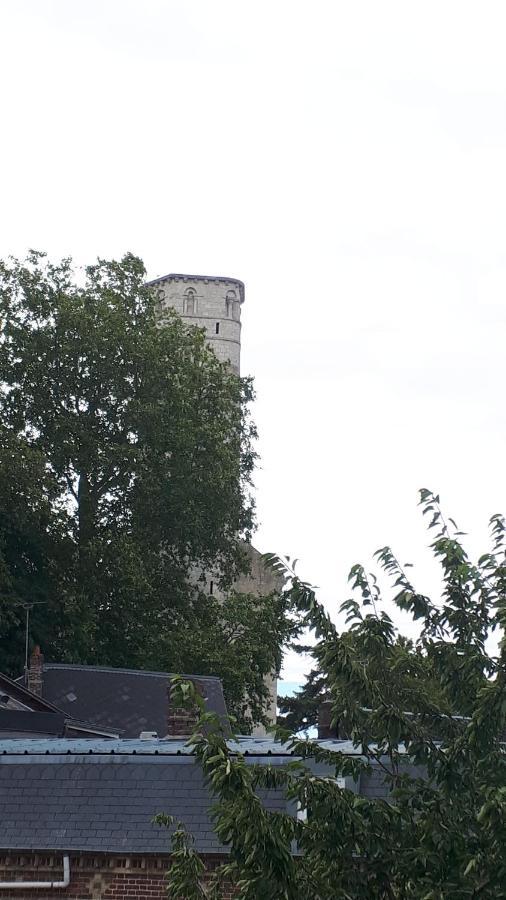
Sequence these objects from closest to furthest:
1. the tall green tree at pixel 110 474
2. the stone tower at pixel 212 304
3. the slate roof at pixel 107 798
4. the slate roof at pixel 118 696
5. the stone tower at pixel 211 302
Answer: the slate roof at pixel 107 798
the slate roof at pixel 118 696
the tall green tree at pixel 110 474
the stone tower at pixel 212 304
the stone tower at pixel 211 302

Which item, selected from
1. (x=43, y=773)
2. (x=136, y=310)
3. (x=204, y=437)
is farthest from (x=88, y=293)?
(x=43, y=773)

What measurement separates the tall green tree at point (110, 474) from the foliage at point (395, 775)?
34.6 m

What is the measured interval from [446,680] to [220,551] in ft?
136

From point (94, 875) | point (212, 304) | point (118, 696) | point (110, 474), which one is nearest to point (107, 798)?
point (94, 875)

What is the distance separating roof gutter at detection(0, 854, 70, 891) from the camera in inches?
676

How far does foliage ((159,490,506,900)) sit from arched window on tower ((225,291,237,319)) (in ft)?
260

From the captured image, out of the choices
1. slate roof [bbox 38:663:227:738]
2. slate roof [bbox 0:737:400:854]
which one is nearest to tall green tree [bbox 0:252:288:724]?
slate roof [bbox 38:663:227:738]

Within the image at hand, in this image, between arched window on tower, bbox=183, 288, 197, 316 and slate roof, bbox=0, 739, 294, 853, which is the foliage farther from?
arched window on tower, bbox=183, 288, 197, 316

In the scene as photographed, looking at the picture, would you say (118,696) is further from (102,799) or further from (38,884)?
(38,884)

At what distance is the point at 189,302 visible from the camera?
9225cm

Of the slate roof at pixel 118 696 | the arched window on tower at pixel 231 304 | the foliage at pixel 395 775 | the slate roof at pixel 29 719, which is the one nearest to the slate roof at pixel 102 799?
the foliage at pixel 395 775

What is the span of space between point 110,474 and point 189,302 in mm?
41988

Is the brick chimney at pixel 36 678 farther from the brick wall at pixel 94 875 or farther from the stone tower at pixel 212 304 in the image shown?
the stone tower at pixel 212 304

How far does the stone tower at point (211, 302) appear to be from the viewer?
9031 cm
